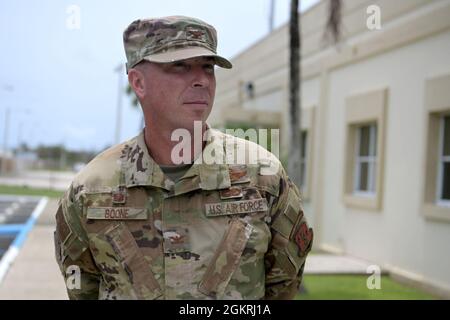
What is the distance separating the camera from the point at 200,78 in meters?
1.51

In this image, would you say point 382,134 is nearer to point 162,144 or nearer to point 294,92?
point 294,92

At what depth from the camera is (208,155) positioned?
1.63 m

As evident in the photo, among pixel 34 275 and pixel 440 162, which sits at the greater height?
pixel 440 162

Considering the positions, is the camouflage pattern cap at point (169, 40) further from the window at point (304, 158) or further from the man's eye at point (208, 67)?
the window at point (304, 158)

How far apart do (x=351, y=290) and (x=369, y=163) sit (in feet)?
9.92

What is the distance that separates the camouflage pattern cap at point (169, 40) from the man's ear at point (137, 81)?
0.02 m

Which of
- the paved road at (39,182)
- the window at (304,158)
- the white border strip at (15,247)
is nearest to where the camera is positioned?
the white border strip at (15,247)

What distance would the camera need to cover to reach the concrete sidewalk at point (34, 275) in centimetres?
603

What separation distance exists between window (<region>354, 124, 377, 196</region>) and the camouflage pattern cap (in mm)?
7702

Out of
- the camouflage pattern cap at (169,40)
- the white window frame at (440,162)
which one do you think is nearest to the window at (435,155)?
the white window frame at (440,162)

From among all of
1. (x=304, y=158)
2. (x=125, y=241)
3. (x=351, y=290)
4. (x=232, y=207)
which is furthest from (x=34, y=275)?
(x=304, y=158)

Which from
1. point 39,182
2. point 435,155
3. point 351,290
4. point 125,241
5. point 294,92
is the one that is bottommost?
point 39,182

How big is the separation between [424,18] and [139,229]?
6565 millimetres

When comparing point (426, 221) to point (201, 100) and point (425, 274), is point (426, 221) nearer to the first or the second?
point (425, 274)
